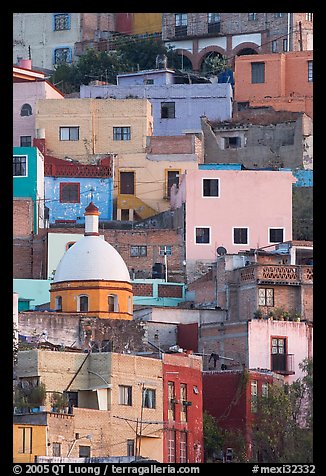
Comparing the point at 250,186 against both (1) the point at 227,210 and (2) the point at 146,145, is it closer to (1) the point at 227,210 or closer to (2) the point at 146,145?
(1) the point at 227,210

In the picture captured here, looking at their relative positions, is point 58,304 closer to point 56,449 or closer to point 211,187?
point 211,187

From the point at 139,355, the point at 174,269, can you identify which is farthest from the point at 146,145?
the point at 139,355

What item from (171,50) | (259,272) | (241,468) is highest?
(171,50)

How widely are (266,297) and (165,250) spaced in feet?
29.6

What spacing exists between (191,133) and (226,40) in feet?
30.1

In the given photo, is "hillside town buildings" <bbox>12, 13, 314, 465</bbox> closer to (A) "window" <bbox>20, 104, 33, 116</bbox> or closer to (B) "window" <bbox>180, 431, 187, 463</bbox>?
(B) "window" <bbox>180, 431, 187, 463</bbox>

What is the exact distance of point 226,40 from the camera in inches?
3300

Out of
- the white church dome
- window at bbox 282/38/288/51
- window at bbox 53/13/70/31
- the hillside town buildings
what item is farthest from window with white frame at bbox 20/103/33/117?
the white church dome

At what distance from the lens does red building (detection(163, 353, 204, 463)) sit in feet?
166

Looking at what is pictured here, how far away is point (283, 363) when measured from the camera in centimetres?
5616

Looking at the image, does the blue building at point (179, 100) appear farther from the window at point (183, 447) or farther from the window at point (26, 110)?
the window at point (183, 447)

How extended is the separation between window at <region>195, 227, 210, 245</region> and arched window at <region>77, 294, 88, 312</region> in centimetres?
875

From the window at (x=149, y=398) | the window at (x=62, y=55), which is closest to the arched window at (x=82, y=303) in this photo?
the window at (x=149, y=398)

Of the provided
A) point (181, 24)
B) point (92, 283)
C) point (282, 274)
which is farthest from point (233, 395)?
point (181, 24)
